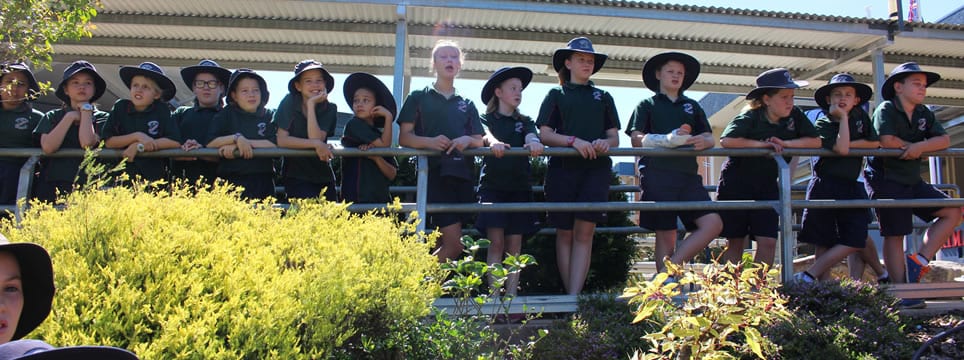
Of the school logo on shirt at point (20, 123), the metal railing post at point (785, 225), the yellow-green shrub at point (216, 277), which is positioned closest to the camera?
the yellow-green shrub at point (216, 277)

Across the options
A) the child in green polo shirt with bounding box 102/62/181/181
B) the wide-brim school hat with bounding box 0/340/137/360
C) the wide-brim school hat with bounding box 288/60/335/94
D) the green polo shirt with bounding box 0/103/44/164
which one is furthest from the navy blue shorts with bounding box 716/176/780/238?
the green polo shirt with bounding box 0/103/44/164

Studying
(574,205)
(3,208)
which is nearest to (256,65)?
(3,208)

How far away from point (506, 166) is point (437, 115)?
58cm

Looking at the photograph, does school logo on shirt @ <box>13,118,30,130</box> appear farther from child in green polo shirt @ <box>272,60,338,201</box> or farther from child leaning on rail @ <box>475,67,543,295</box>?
child leaning on rail @ <box>475,67,543,295</box>

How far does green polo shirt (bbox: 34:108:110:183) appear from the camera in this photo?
466 centimetres

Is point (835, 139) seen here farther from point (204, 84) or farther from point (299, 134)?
point (204, 84)

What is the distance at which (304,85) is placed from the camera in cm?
483

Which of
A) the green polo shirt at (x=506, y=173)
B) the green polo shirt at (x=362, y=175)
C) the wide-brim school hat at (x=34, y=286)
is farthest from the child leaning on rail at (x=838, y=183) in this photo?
the wide-brim school hat at (x=34, y=286)

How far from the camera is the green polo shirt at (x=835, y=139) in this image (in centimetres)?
502

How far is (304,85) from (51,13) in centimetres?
154

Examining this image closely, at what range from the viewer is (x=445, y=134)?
473 centimetres

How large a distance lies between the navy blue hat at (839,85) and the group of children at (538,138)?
0.03 m

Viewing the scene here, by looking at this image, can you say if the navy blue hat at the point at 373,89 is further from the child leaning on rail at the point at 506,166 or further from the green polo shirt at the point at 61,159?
the green polo shirt at the point at 61,159

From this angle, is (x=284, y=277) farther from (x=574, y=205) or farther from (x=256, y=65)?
(x=256, y=65)
